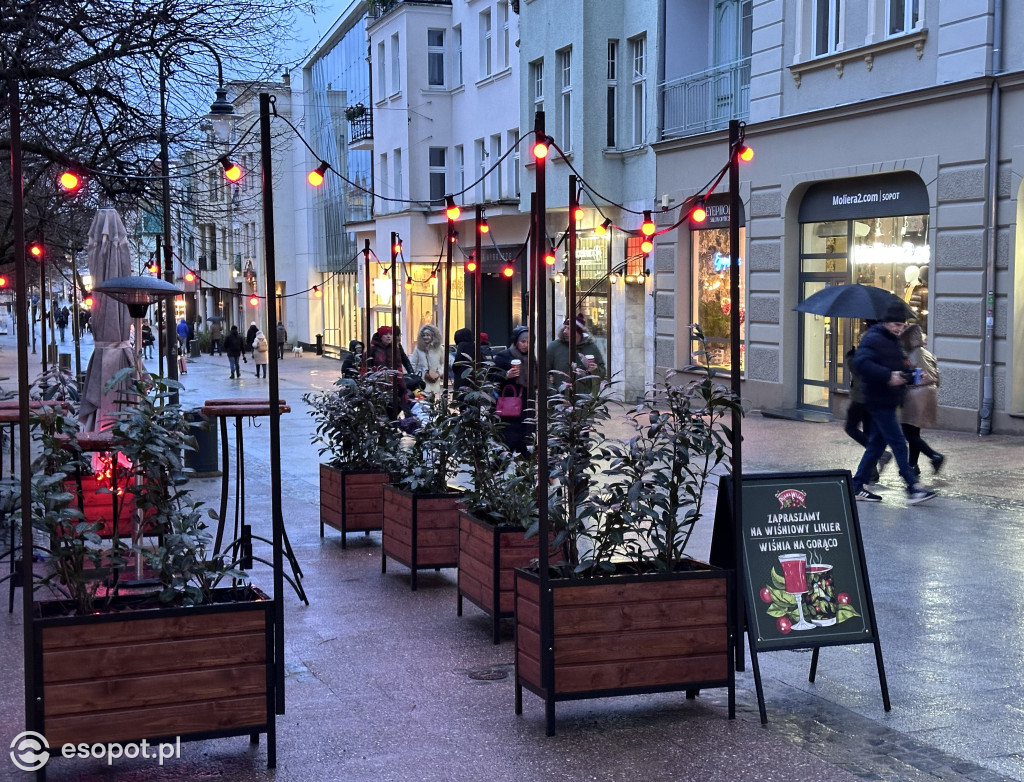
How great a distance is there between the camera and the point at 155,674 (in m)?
5.16

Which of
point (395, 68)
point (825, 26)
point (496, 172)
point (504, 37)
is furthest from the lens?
point (395, 68)

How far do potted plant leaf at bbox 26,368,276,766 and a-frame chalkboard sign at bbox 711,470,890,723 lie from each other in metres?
2.17

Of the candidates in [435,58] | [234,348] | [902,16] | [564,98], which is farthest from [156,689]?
[435,58]

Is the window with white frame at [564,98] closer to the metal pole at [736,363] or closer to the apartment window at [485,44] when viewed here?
the apartment window at [485,44]

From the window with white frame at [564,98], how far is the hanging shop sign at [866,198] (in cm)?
726

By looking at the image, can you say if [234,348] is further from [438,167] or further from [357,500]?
[357,500]

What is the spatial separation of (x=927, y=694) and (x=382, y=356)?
36.8 ft

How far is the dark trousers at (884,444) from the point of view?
12.1 m

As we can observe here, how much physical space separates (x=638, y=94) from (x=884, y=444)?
14777mm

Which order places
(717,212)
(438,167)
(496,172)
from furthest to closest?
(438,167), (496,172), (717,212)

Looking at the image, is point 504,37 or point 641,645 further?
point 504,37

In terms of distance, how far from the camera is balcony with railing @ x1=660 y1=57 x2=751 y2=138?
2242 cm

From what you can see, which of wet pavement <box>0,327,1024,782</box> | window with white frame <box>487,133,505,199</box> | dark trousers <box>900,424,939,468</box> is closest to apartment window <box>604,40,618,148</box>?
window with white frame <box>487,133,505,199</box>

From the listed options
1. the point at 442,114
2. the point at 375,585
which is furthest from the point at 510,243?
the point at 375,585
